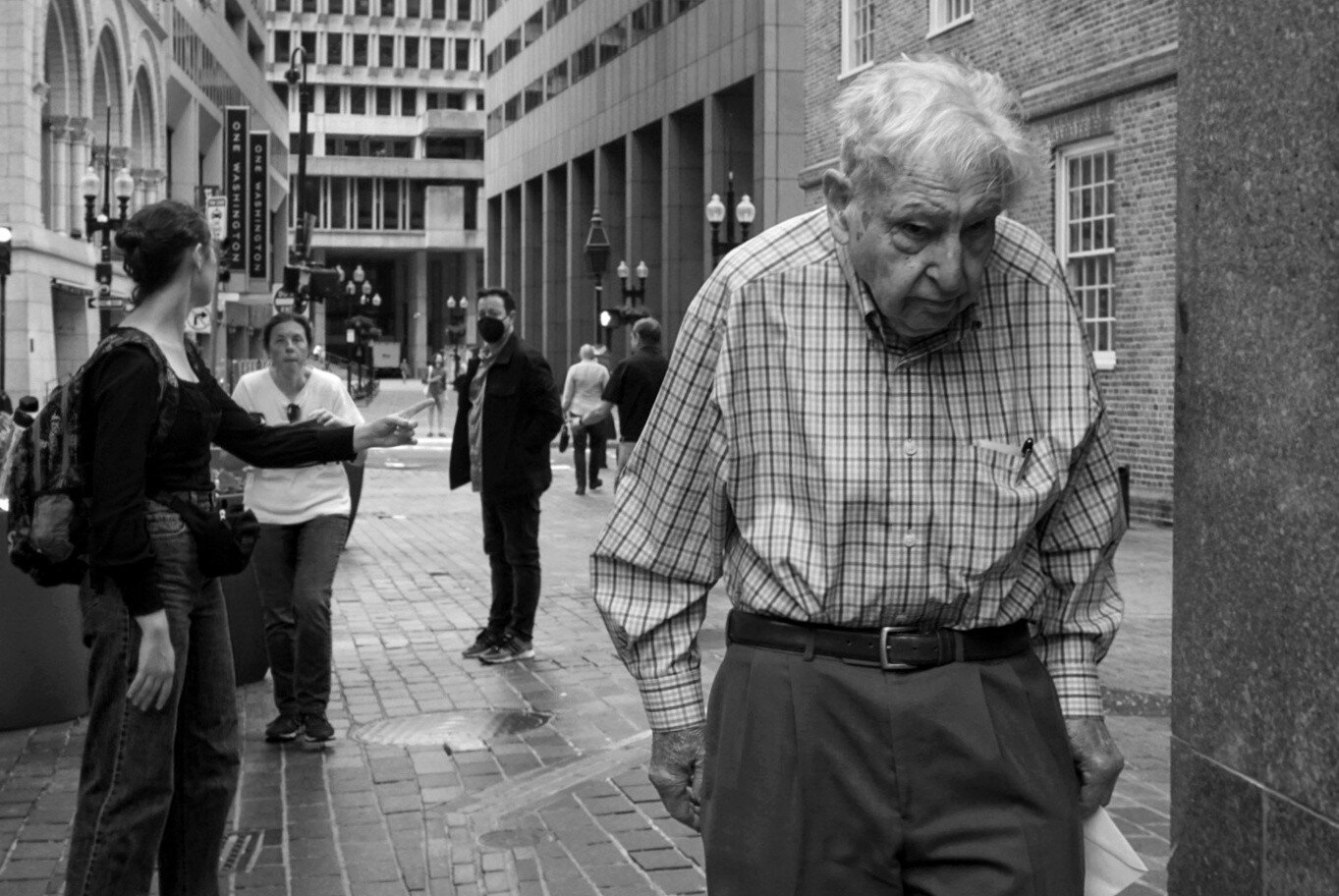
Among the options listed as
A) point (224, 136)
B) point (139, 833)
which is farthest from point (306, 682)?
point (224, 136)

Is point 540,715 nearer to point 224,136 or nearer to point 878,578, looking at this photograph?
point 878,578

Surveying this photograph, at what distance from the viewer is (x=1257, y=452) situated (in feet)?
9.39

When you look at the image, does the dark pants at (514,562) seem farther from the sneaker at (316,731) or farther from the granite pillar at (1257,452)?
the granite pillar at (1257,452)

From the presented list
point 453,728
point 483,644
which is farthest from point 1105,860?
point 483,644

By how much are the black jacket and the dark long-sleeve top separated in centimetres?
518

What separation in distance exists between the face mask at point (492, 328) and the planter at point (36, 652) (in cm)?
282

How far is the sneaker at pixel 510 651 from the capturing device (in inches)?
368

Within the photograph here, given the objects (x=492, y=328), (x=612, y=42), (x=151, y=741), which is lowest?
(x=151, y=741)

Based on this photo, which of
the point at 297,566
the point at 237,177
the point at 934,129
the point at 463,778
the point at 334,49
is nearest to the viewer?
the point at 934,129

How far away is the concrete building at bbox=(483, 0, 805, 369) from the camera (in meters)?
36.2

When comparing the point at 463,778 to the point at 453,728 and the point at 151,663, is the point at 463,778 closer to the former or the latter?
the point at 453,728

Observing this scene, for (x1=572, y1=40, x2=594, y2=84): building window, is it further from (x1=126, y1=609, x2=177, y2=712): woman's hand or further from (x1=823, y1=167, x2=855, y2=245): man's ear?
(x1=823, y1=167, x2=855, y2=245): man's ear

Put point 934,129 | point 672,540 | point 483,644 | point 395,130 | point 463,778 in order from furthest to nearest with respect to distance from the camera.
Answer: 1. point 395,130
2. point 483,644
3. point 463,778
4. point 672,540
5. point 934,129

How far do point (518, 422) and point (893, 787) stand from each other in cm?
709
